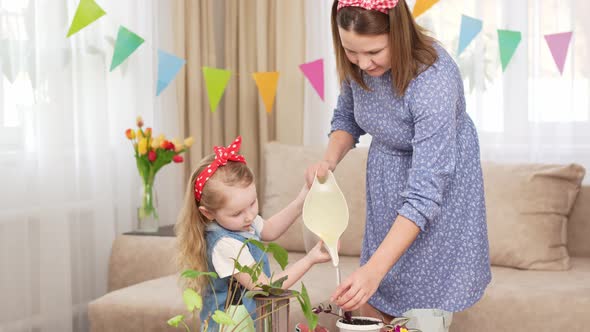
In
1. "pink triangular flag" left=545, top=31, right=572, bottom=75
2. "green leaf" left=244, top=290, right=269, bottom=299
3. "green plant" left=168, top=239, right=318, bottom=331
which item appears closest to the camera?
"green plant" left=168, top=239, right=318, bottom=331

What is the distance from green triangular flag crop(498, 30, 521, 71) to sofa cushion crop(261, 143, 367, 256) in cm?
71

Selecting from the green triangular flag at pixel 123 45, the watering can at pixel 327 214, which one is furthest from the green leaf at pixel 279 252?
the green triangular flag at pixel 123 45

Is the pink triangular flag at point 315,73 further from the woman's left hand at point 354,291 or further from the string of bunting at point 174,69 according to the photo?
the woman's left hand at point 354,291

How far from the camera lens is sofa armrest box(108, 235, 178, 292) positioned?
311cm

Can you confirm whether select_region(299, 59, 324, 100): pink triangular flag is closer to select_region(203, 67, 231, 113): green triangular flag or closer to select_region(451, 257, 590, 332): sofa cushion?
select_region(203, 67, 231, 113): green triangular flag

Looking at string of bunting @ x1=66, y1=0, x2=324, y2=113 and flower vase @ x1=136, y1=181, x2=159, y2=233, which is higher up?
string of bunting @ x1=66, y1=0, x2=324, y2=113

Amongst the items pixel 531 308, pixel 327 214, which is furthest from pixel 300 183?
pixel 327 214

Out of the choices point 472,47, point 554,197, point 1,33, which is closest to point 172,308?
point 1,33

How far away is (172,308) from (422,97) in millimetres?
1258

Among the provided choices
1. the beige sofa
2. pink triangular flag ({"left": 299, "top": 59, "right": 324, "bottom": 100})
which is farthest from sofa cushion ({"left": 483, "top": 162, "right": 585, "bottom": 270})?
pink triangular flag ({"left": 299, "top": 59, "right": 324, "bottom": 100})

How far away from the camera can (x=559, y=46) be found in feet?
10.7

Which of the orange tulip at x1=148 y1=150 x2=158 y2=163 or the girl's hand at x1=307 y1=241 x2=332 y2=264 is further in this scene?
the orange tulip at x1=148 y1=150 x2=158 y2=163

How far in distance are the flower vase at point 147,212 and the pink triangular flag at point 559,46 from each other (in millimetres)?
1730

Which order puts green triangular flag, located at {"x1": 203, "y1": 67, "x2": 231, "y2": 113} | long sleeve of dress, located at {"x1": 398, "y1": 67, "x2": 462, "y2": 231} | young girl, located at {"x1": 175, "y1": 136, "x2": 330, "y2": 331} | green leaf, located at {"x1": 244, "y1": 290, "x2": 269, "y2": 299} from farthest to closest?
green triangular flag, located at {"x1": 203, "y1": 67, "x2": 231, "y2": 113}, young girl, located at {"x1": 175, "y1": 136, "x2": 330, "y2": 331}, long sleeve of dress, located at {"x1": 398, "y1": 67, "x2": 462, "y2": 231}, green leaf, located at {"x1": 244, "y1": 290, "x2": 269, "y2": 299}
